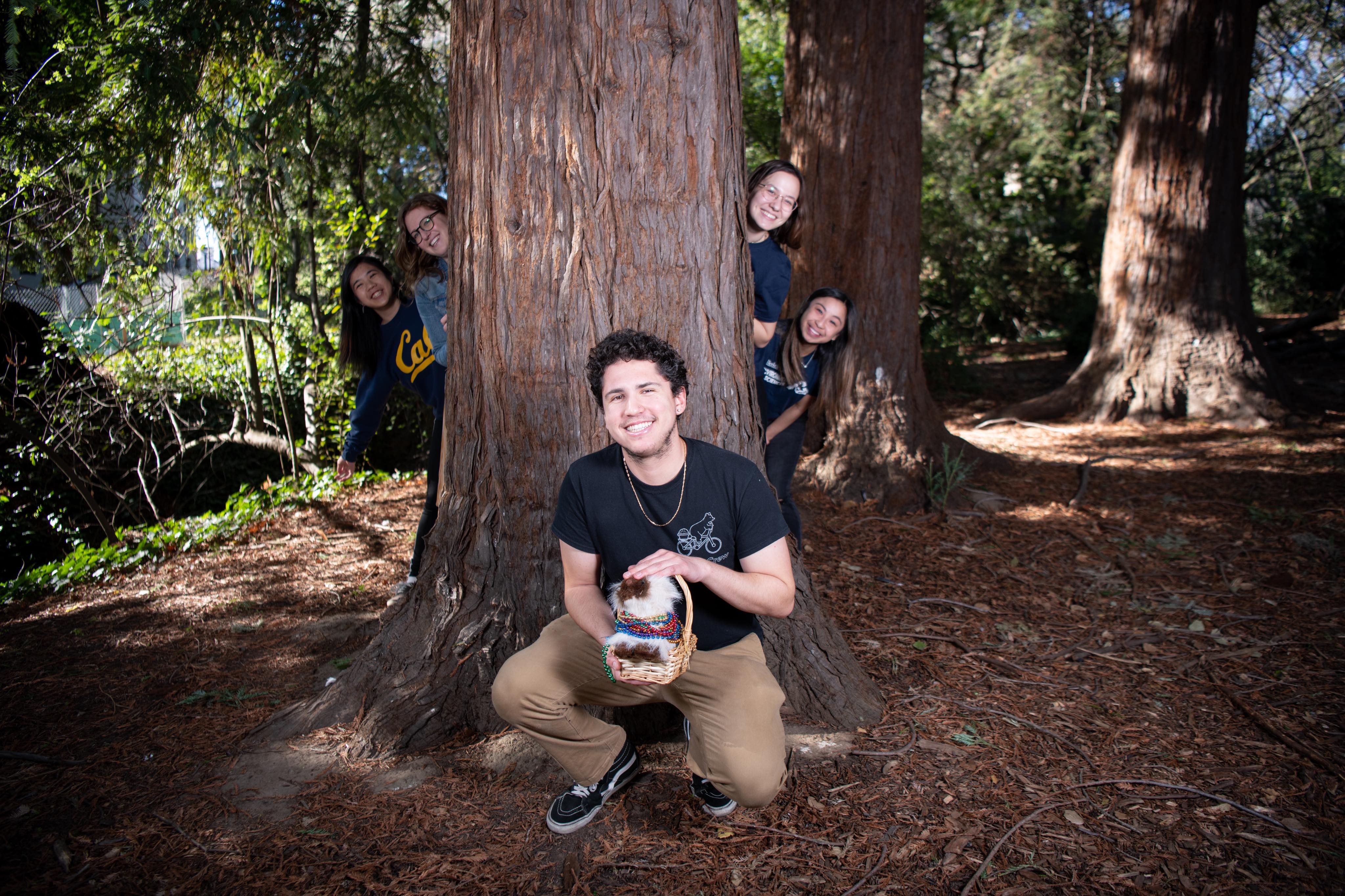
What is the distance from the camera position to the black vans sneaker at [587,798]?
2.26 meters

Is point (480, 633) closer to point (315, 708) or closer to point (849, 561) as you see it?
point (315, 708)

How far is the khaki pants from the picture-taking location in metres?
2.17

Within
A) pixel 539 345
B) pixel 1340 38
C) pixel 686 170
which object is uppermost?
pixel 1340 38

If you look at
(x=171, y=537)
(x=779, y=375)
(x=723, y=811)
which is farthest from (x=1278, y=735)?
(x=171, y=537)

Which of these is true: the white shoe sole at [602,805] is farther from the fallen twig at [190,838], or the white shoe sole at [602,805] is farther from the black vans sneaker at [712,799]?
the fallen twig at [190,838]

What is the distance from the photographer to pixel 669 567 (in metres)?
2.04

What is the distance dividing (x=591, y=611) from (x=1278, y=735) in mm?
2313

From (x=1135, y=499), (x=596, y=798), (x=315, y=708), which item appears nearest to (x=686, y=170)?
(x=596, y=798)

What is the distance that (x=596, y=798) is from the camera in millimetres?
2316

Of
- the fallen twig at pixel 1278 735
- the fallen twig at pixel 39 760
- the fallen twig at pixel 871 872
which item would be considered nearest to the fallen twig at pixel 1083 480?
the fallen twig at pixel 1278 735

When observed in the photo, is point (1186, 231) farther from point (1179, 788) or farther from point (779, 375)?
point (1179, 788)

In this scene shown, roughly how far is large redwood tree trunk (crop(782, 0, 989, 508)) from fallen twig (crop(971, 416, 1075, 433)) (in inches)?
95.9

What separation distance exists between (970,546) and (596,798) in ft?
9.70

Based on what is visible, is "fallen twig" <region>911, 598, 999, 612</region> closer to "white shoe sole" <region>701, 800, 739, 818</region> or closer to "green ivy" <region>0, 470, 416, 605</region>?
"white shoe sole" <region>701, 800, 739, 818</region>
